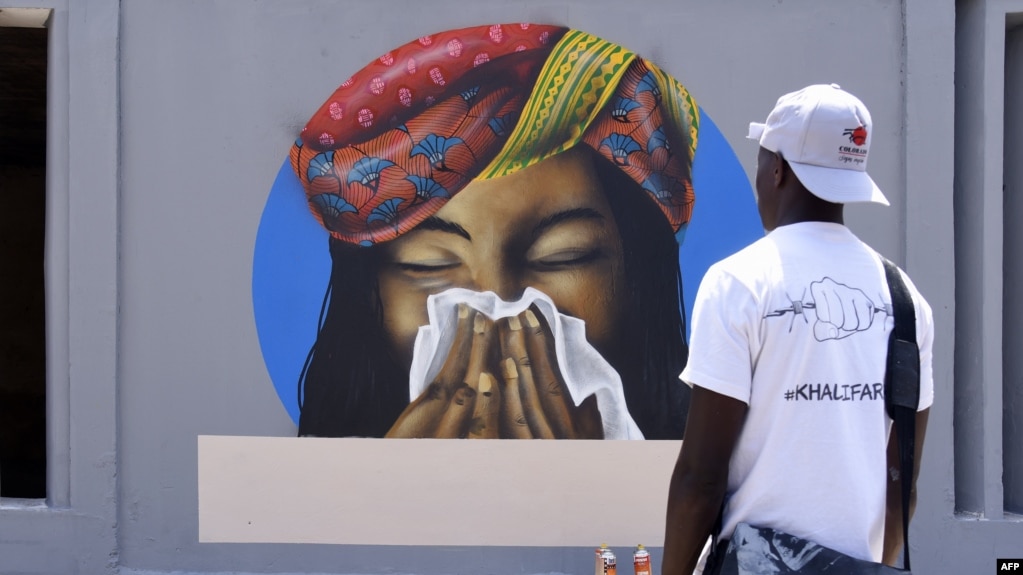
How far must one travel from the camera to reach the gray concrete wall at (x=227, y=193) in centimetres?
468

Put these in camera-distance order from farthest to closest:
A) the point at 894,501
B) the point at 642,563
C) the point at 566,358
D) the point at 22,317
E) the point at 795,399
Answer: the point at 22,317, the point at 566,358, the point at 642,563, the point at 894,501, the point at 795,399

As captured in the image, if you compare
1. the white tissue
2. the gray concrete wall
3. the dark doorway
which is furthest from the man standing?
the dark doorway

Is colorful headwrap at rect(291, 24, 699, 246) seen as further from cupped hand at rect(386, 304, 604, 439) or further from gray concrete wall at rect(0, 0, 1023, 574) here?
cupped hand at rect(386, 304, 604, 439)

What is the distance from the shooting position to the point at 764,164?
2.07 m

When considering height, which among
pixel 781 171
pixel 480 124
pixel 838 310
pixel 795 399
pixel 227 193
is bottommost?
pixel 795 399

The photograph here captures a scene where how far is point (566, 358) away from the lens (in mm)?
4656

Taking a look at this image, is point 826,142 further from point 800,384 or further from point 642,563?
point 642,563

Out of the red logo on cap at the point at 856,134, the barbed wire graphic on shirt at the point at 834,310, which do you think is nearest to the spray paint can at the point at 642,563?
the barbed wire graphic on shirt at the point at 834,310

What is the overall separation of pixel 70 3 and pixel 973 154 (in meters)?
4.45

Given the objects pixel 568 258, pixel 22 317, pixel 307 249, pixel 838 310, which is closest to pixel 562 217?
pixel 568 258

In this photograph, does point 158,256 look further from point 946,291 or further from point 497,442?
point 946,291

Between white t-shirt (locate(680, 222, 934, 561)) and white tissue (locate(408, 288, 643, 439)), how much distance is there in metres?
2.73

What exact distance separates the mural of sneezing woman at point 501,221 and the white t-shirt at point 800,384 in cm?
275

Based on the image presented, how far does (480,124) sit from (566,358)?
1204mm
